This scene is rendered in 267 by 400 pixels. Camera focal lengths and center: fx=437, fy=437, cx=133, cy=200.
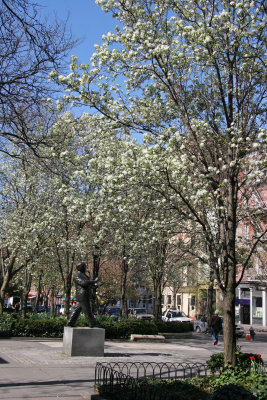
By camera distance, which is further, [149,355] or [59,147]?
[149,355]

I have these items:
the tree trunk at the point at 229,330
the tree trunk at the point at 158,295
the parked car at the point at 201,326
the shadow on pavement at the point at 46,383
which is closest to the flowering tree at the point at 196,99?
the tree trunk at the point at 229,330

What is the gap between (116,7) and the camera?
36.2 feet

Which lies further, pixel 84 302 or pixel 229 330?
pixel 84 302

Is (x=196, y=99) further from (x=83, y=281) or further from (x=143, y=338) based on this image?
(x=143, y=338)

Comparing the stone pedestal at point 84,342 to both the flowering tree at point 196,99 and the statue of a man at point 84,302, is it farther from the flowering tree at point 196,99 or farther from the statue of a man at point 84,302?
the flowering tree at point 196,99

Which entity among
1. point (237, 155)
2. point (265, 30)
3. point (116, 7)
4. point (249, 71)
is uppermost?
point (116, 7)

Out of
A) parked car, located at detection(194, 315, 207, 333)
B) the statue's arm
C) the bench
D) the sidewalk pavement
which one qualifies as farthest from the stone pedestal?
parked car, located at detection(194, 315, 207, 333)

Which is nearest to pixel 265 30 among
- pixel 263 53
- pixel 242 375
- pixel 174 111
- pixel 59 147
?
pixel 263 53

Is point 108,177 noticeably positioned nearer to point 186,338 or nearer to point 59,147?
point 59,147

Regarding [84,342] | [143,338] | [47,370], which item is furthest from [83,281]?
[143,338]

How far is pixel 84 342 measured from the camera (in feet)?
45.1

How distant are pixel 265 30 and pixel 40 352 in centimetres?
1186

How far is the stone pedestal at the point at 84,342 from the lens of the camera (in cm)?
1362

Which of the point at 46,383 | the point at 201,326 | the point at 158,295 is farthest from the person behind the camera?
the point at 201,326
